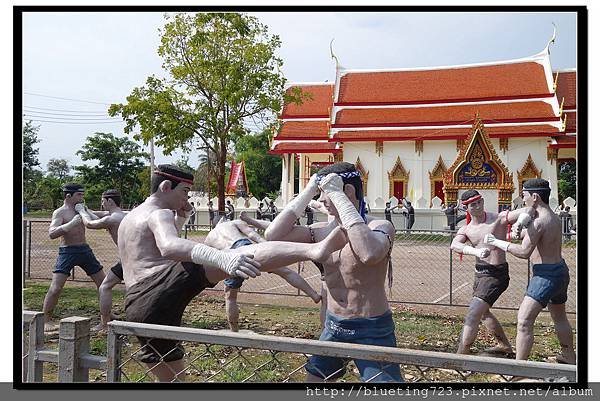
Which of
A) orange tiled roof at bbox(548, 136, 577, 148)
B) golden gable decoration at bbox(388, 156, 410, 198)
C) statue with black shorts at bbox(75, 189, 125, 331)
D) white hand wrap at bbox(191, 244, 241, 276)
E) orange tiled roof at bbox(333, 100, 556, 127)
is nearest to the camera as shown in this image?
white hand wrap at bbox(191, 244, 241, 276)

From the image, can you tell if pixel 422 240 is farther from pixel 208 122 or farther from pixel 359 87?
pixel 359 87

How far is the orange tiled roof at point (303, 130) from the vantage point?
81.6 feet

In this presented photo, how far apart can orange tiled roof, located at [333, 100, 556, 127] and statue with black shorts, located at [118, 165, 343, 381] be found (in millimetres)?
20470

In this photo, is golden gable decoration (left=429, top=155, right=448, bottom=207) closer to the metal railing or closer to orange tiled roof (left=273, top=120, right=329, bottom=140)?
orange tiled roof (left=273, top=120, right=329, bottom=140)

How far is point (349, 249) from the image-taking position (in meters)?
3.14

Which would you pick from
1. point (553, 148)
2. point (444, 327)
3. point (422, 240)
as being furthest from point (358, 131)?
point (444, 327)

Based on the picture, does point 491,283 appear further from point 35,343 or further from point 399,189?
point 399,189

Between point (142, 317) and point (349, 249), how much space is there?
49.9 inches

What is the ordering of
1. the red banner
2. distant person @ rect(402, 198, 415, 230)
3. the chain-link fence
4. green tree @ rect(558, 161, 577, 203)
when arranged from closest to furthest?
the chain-link fence < distant person @ rect(402, 198, 415, 230) < green tree @ rect(558, 161, 577, 203) < the red banner

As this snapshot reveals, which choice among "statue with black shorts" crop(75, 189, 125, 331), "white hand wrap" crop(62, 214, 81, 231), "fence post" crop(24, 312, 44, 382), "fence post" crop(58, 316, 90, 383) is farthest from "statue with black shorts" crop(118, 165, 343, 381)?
"white hand wrap" crop(62, 214, 81, 231)

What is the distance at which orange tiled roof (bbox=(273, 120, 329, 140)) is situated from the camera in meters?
24.9

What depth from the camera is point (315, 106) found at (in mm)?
25828

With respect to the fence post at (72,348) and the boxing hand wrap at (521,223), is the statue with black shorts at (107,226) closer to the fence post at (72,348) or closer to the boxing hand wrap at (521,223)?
the fence post at (72,348)

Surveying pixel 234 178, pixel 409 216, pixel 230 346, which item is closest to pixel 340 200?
pixel 230 346
